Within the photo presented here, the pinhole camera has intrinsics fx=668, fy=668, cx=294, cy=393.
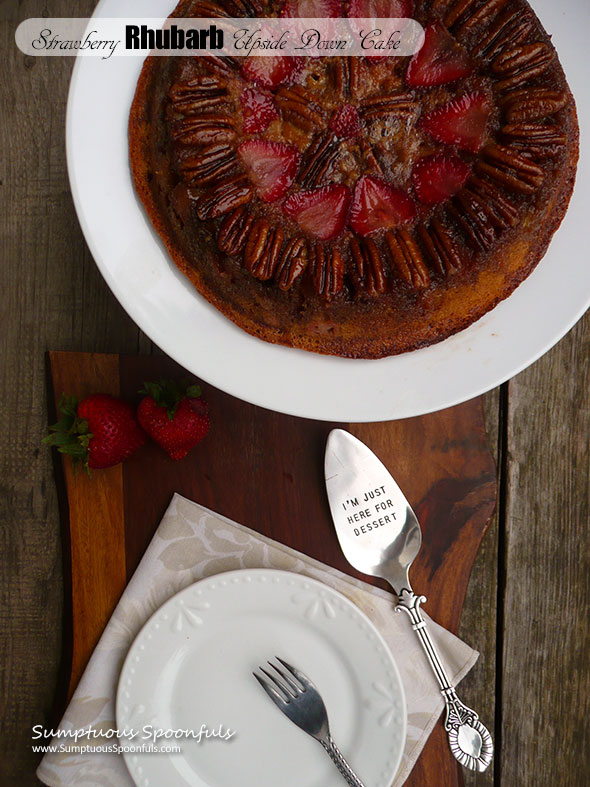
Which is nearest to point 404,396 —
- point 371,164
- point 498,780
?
point 371,164

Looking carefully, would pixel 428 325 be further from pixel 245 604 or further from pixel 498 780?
pixel 498 780

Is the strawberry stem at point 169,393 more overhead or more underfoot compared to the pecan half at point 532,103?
more underfoot

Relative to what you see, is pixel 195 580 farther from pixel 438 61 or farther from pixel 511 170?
pixel 438 61

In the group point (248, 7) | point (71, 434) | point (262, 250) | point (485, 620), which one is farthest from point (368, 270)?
point (485, 620)

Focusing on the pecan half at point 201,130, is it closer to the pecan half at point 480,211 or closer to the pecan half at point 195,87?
the pecan half at point 195,87

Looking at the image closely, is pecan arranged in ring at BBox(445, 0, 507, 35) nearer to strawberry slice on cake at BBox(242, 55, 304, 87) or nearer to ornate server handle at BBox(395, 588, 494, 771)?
strawberry slice on cake at BBox(242, 55, 304, 87)

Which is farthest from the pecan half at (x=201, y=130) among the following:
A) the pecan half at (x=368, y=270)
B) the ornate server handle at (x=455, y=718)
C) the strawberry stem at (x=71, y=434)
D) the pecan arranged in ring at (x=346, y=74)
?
the ornate server handle at (x=455, y=718)

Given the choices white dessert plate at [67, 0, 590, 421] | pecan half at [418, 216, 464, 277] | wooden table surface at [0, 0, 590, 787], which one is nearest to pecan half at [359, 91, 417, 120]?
pecan half at [418, 216, 464, 277]
